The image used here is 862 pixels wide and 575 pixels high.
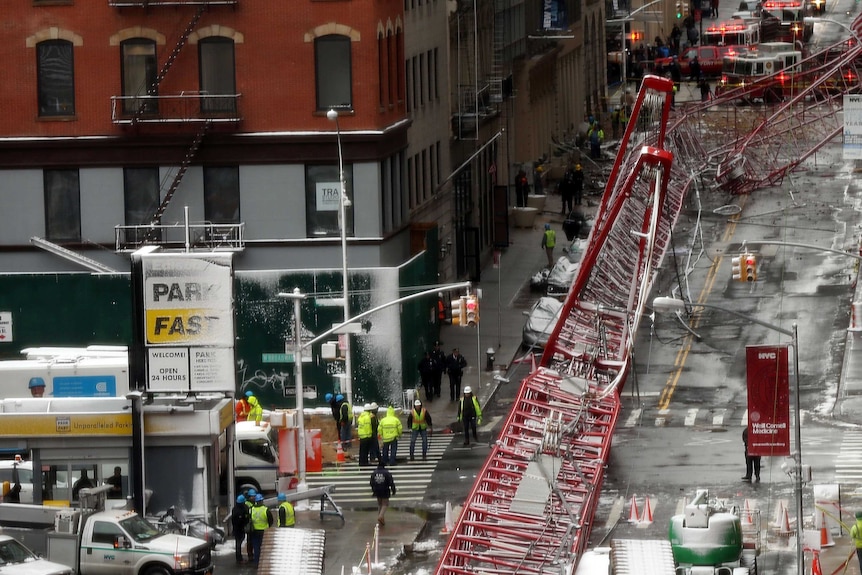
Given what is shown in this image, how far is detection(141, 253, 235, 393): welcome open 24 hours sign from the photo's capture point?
4269 centimetres

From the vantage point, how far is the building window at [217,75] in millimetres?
56625

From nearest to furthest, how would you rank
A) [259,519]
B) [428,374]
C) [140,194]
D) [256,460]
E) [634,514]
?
[259,519], [634,514], [256,460], [428,374], [140,194]

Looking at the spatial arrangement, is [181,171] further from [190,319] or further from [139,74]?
[190,319]

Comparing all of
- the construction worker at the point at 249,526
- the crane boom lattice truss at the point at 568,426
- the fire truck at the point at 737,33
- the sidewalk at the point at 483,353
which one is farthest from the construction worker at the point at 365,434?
the fire truck at the point at 737,33

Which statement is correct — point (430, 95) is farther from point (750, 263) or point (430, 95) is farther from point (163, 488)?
point (163, 488)

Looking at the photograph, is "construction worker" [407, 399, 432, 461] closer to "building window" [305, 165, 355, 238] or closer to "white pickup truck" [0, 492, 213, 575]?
"building window" [305, 165, 355, 238]

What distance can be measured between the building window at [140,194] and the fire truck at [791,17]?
236 ft

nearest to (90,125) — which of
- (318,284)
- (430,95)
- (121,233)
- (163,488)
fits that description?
(121,233)

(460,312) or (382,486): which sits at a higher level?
(460,312)

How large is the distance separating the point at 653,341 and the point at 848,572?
79.6ft

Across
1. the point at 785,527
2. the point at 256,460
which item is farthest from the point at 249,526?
the point at 785,527

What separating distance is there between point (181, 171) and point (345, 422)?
10627 mm

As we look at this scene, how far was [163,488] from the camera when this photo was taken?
41.2 m

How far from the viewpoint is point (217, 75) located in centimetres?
5688
